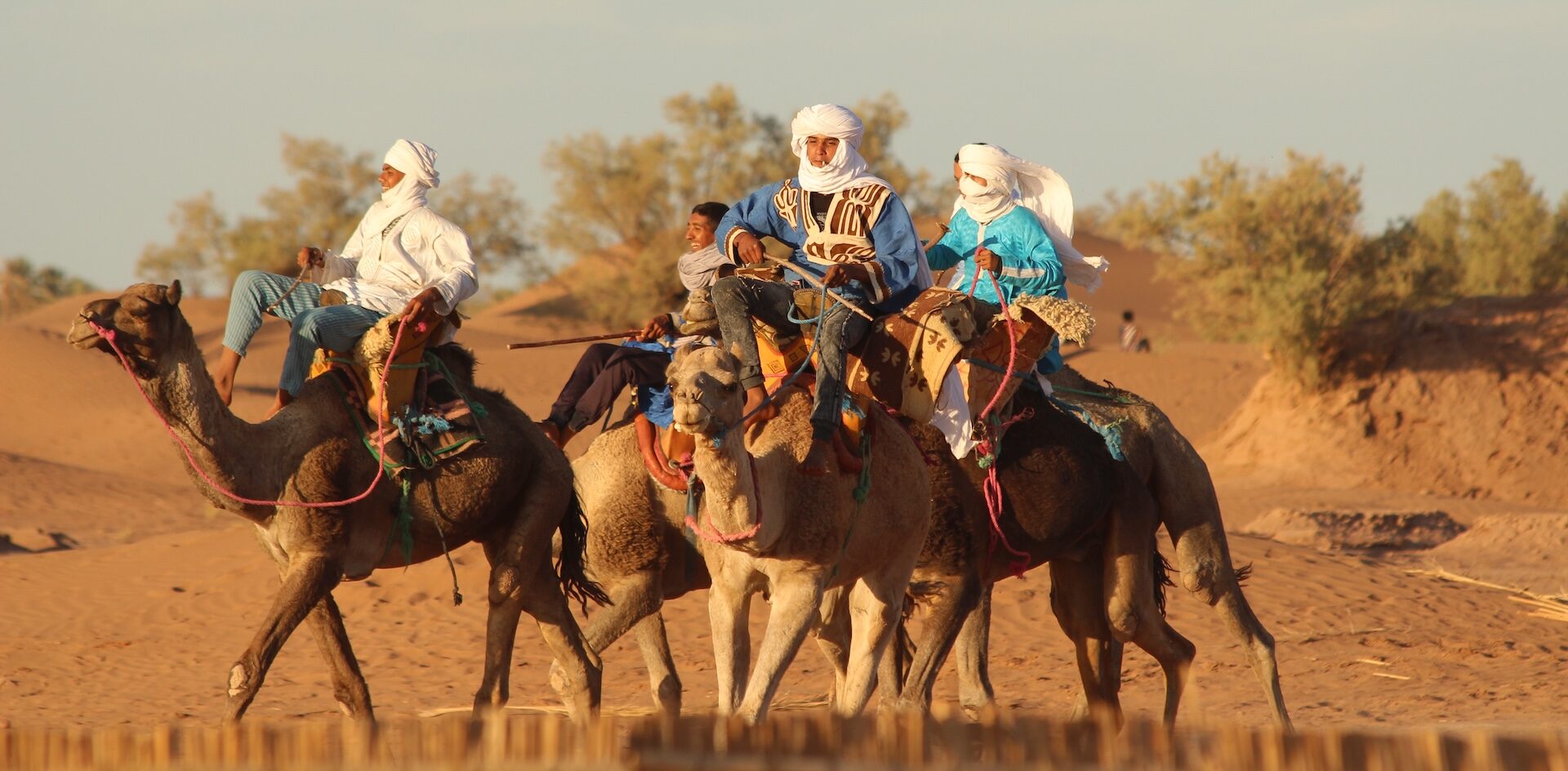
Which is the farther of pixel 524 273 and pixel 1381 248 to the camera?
pixel 524 273

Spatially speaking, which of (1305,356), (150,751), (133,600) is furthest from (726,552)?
(1305,356)

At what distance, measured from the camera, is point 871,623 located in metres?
7.51

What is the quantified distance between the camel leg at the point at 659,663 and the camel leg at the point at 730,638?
170cm

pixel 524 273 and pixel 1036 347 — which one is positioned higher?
pixel 524 273

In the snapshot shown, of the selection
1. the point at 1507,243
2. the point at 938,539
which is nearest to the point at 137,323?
the point at 938,539

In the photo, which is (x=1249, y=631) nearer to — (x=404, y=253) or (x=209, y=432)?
(x=404, y=253)

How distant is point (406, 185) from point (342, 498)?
1746mm

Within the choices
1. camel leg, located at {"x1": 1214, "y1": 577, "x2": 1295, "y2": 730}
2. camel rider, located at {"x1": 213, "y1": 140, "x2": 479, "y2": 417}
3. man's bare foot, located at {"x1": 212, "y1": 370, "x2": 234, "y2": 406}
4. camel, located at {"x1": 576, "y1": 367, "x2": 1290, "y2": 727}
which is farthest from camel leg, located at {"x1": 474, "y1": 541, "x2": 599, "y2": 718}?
camel leg, located at {"x1": 1214, "y1": 577, "x2": 1295, "y2": 730}

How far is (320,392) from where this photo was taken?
27.5 feet

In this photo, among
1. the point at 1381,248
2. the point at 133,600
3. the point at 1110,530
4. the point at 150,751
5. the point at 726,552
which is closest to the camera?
the point at 150,751

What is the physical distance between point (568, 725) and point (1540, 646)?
9.97 meters

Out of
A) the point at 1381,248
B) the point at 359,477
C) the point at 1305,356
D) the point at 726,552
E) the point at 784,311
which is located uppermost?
the point at 1381,248

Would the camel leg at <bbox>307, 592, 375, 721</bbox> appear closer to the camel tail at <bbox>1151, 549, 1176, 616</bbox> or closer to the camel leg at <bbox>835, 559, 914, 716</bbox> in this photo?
the camel leg at <bbox>835, 559, 914, 716</bbox>

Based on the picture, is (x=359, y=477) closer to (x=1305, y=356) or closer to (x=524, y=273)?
(x=1305, y=356)
